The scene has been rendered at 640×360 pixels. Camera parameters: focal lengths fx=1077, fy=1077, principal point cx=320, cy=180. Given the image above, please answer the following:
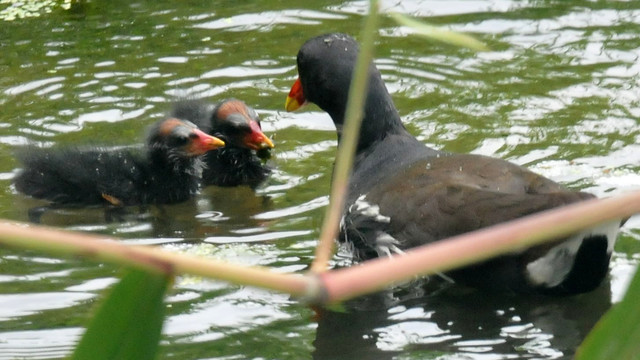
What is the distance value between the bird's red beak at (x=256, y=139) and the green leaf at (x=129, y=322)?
5045mm

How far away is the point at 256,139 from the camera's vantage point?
5.96 metres

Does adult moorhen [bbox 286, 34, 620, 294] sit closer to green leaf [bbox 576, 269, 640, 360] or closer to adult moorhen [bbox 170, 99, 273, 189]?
adult moorhen [bbox 170, 99, 273, 189]

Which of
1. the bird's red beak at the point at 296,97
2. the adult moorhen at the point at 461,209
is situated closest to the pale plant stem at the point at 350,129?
the adult moorhen at the point at 461,209

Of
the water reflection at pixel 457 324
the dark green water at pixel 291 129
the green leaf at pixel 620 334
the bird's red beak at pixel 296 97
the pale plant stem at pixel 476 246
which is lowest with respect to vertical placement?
the water reflection at pixel 457 324

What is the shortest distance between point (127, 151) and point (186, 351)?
2192 millimetres

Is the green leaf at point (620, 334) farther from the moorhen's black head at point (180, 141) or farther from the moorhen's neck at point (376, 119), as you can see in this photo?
the moorhen's black head at point (180, 141)

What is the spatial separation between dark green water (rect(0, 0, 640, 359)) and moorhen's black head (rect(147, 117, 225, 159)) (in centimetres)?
30

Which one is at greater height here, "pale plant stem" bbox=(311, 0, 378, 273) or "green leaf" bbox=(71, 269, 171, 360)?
"pale plant stem" bbox=(311, 0, 378, 273)

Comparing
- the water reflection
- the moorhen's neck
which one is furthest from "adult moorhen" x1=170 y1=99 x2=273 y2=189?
the water reflection

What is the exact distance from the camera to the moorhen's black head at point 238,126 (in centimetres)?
596

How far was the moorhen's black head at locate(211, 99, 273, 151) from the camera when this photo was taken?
596 centimetres

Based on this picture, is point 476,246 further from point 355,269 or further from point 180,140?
point 180,140

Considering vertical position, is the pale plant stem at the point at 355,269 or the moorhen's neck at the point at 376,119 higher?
the pale plant stem at the point at 355,269

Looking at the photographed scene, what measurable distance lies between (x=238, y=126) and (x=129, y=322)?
17.0ft
